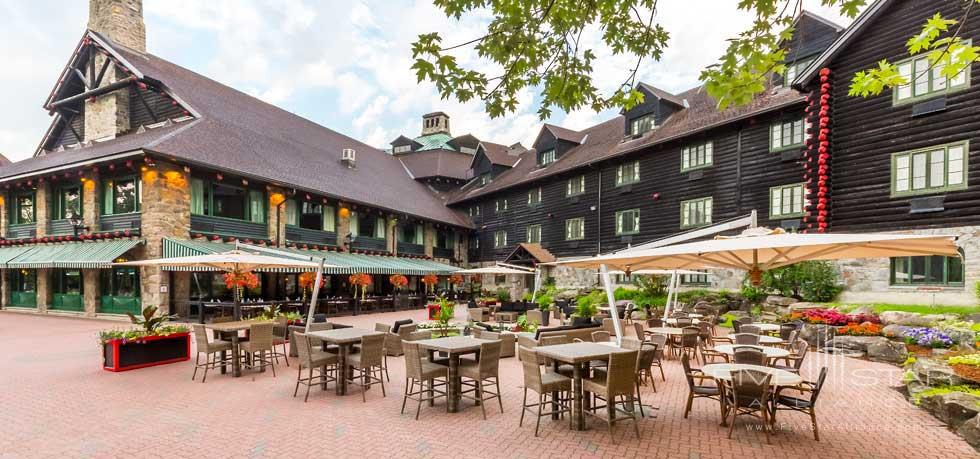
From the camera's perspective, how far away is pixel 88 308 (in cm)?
1873

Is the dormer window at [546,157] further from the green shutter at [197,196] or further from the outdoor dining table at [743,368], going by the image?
the outdoor dining table at [743,368]

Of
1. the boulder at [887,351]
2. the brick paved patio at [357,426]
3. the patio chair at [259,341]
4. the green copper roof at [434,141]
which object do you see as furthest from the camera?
the green copper roof at [434,141]

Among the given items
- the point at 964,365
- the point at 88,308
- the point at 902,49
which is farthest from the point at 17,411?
the point at 902,49

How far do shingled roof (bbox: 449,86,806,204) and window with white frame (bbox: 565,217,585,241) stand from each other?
2743 mm

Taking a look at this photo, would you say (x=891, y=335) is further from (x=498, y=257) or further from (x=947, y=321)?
(x=498, y=257)

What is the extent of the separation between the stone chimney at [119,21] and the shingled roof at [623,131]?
19.7 meters

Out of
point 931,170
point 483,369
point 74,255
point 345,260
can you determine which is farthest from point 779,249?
point 74,255

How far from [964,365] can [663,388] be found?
166 inches

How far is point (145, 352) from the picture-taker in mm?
9477

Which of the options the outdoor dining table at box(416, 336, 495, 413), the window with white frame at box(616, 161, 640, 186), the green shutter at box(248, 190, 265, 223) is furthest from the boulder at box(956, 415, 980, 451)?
the green shutter at box(248, 190, 265, 223)

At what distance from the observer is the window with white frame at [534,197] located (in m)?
28.3

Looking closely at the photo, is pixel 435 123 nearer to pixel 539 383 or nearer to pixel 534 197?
pixel 534 197

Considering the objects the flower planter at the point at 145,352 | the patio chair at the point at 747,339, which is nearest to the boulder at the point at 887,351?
the patio chair at the point at 747,339

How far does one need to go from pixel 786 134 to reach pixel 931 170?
185 inches
